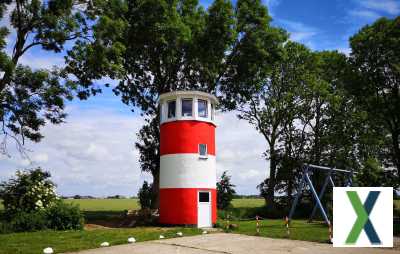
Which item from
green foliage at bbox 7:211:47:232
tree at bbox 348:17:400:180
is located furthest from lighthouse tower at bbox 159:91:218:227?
tree at bbox 348:17:400:180

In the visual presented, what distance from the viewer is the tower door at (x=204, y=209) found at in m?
25.5

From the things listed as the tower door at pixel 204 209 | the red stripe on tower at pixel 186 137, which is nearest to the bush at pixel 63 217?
the red stripe on tower at pixel 186 137

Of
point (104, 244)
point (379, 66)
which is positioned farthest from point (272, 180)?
point (104, 244)

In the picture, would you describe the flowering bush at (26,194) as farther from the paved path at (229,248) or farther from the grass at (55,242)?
the paved path at (229,248)

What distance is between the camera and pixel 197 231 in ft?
72.0

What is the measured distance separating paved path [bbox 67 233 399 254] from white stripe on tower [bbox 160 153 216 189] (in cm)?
792

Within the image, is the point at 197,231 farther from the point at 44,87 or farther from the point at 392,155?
the point at 392,155

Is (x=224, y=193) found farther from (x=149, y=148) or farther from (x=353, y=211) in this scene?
(x=353, y=211)

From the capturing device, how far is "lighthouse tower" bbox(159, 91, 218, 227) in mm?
25453

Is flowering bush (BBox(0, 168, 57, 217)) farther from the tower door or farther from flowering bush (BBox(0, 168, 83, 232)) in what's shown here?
the tower door

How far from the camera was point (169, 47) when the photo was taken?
3216 centimetres

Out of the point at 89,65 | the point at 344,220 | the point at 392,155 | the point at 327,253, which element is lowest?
the point at 327,253

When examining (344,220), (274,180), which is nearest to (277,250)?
(344,220)

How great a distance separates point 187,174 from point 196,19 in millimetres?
14429
